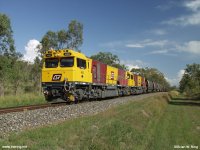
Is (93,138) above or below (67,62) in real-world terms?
below

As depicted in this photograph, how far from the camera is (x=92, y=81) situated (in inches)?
1033

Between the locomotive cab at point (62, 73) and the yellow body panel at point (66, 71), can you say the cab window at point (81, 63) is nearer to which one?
the locomotive cab at point (62, 73)

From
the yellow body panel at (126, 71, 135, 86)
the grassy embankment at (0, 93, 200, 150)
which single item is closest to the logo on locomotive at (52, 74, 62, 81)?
the grassy embankment at (0, 93, 200, 150)

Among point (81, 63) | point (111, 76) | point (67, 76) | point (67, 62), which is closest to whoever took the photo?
point (67, 76)

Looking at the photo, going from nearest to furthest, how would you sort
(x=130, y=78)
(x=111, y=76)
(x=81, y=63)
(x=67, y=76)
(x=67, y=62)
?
(x=67, y=76)
(x=67, y=62)
(x=81, y=63)
(x=111, y=76)
(x=130, y=78)

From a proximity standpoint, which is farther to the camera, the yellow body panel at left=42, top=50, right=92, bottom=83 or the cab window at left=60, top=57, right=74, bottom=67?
the cab window at left=60, top=57, right=74, bottom=67

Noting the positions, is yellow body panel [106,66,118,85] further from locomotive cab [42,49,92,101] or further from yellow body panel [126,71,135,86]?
locomotive cab [42,49,92,101]

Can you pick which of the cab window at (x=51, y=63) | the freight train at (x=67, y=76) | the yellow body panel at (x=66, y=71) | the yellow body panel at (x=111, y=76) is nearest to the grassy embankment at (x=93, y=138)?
the freight train at (x=67, y=76)

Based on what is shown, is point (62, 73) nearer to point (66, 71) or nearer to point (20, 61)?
point (66, 71)

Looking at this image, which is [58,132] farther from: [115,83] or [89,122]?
[115,83]

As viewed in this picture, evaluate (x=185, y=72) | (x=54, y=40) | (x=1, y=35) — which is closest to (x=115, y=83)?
(x=1, y=35)

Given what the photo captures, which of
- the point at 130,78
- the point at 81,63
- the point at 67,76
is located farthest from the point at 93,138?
the point at 130,78

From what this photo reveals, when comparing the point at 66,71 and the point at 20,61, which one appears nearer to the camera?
the point at 66,71

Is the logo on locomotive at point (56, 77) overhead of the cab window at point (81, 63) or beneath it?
beneath
